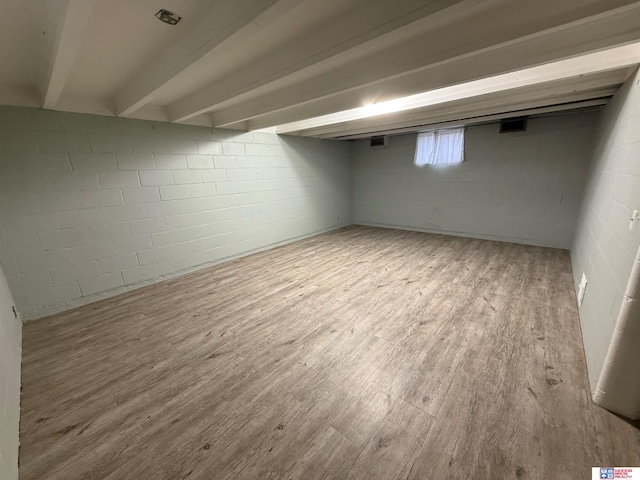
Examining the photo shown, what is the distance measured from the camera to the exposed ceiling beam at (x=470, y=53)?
125 centimetres

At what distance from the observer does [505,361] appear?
1692 millimetres

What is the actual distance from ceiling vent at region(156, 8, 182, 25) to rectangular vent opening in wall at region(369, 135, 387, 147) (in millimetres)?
4548

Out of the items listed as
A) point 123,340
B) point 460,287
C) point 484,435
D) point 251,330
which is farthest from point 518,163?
point 123,340

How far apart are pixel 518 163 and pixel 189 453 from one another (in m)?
5.25

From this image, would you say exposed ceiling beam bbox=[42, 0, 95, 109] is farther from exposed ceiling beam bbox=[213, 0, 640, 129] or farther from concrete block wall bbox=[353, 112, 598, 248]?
concrete block wall bbox=[353, 112, 598, 248]

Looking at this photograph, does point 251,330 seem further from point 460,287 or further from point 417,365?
point 460,287

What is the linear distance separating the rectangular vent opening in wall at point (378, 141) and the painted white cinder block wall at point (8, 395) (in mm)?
5544

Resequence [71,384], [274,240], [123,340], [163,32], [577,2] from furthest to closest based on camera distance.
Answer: [274,240] < [123,340] < [71,384] < [163,32] < [577,2]

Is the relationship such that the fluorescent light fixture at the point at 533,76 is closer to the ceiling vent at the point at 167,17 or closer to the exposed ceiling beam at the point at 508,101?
the exposed ceiling beam at the point at 508,101

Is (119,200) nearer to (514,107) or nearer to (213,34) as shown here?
(213,34)

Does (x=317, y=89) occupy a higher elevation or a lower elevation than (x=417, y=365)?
higher

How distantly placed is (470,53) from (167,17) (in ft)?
5.16

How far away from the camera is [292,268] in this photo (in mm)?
3535

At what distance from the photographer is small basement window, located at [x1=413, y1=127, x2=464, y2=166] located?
14.5 feet
